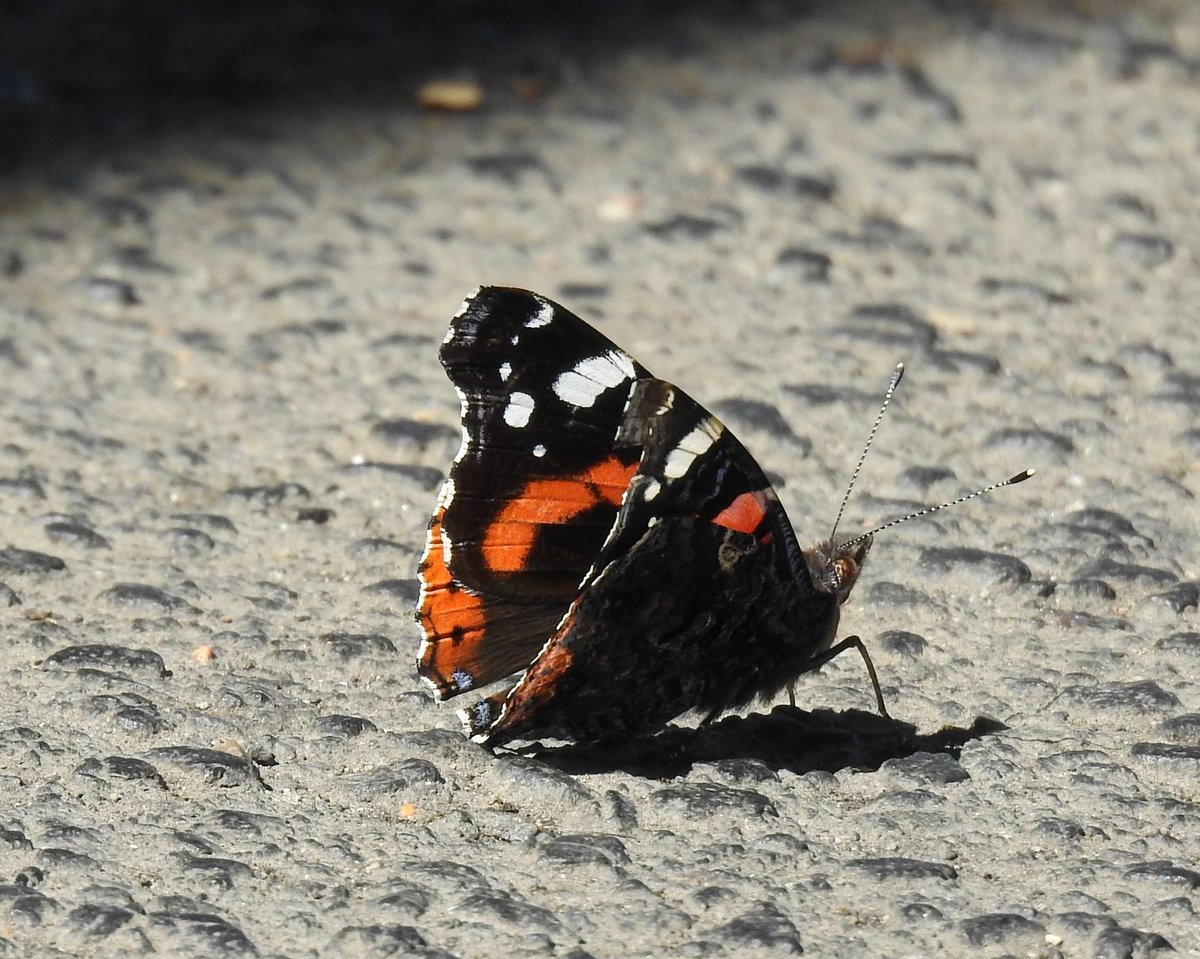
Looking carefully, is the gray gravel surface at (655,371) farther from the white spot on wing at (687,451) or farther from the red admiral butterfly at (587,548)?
the white spot on wing at (687,451)

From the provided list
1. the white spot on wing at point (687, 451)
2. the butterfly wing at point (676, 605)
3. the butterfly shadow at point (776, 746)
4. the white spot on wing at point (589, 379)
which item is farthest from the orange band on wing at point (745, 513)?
the butterfly shadow at point (776, 746)

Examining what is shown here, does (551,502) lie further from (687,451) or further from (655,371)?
(655,371)

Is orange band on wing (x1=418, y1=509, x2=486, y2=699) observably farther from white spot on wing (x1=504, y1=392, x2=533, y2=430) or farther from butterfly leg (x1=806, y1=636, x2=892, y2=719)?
butterfly leg (x1=806, y1=636, x2=892, y2=719)

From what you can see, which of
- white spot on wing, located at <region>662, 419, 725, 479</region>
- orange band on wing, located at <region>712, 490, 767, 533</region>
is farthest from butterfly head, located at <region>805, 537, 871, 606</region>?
white spot on wing, located at <region>662, 419, 725, 479</region>

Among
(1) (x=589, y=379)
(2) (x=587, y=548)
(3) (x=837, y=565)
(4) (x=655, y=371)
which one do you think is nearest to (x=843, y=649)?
(3) (x=837, y=565)

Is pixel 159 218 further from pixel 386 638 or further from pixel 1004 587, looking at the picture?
pixel 1004 587
